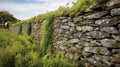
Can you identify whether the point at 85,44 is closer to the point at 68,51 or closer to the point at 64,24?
the point at 68,51

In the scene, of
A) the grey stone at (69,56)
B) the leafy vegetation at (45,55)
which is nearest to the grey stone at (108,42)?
the leafy vegetation at (45,55)

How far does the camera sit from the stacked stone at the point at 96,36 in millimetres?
4227

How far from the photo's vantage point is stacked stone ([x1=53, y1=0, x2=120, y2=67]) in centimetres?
423

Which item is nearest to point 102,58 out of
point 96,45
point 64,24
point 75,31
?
point 96,45

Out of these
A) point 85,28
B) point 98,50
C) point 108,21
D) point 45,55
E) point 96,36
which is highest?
point 108,21

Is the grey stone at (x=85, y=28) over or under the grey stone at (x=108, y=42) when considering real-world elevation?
over

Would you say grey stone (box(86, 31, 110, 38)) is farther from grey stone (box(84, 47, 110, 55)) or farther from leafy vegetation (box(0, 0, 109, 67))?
leafy vegetation (box(0, 0, 109, 67))

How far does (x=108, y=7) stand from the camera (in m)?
4.48

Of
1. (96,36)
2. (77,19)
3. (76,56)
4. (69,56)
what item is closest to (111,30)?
(96,36)

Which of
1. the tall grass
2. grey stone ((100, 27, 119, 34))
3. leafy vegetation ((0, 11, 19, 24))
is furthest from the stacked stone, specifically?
leafy vegetation ((0, 11, 19, 24))

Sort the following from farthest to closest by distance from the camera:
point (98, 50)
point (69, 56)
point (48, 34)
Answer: point (48, 34) → point (69, 56) → point (98, 50)

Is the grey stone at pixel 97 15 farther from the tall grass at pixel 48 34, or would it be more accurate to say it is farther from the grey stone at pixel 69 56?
the tall grass at pixel 48 34

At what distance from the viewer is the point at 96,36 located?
4.88m

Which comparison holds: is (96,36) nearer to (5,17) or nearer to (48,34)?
(48,34)
